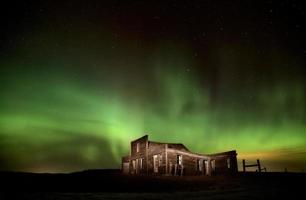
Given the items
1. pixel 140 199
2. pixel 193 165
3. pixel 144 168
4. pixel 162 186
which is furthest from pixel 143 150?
pixel 140 199

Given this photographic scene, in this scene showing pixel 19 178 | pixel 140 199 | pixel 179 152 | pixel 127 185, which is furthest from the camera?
pixel 179 152

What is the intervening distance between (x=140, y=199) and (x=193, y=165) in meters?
25.2

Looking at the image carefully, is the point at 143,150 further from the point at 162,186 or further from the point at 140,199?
the point at 140,199

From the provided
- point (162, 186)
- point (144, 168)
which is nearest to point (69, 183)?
point (162, 186)

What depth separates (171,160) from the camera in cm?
3048

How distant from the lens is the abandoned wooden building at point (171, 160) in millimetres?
29641

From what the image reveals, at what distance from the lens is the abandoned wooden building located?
Result: 29641 millimetres

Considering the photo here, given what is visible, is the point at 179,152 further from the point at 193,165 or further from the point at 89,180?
the point at 89,180

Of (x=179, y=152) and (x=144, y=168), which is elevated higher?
(x=179, y=152)

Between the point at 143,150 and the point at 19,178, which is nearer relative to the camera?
the point at 19,178

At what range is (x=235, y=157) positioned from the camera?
34781 millimetres

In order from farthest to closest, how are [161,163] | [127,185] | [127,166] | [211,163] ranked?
[127,166], [211,163], [161,163], [127,185]

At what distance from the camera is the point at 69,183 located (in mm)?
14992

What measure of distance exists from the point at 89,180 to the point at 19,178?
411cm
